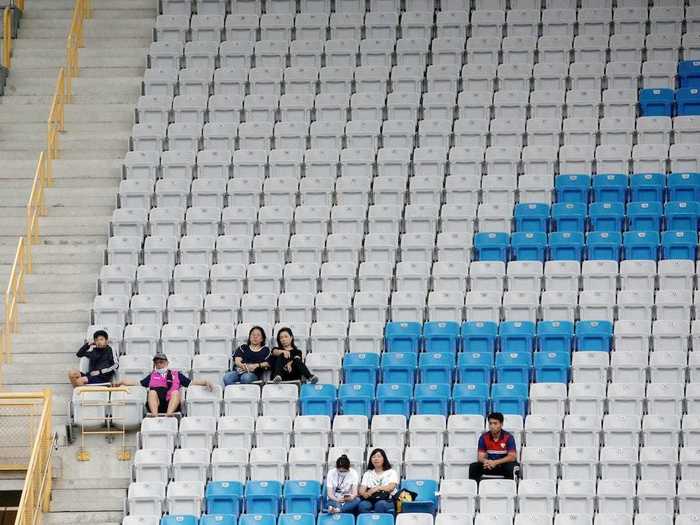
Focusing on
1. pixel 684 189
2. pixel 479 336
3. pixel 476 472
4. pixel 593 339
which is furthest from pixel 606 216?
pixel 476 472

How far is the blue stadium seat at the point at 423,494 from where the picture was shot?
1953cm

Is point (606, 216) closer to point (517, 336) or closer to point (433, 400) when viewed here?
point (517, 336)

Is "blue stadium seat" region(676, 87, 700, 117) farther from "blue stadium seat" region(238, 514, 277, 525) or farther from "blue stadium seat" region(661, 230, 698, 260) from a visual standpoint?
"blue stadium seat" region(238, 514, 277, 525)

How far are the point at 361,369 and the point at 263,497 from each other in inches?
93.7

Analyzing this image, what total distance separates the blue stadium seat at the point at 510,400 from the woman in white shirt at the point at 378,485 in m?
1.74

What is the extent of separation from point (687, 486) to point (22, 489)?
7.10 metres

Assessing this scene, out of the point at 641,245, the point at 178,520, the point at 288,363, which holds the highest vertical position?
the point at 641,245

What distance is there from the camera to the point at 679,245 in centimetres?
2302

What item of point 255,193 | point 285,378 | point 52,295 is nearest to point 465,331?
point 285,378

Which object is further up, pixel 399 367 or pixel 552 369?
pixel 552 369

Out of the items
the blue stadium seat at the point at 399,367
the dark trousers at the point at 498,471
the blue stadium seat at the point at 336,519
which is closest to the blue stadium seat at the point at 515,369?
the blue stadium seat at the point at 399,367

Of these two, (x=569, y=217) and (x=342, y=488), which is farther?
(x=569, y=217)

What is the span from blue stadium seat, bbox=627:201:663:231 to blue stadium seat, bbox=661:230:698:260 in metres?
0.34

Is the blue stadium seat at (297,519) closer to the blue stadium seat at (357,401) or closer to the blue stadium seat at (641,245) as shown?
the blue stadium seat at (357,401)
